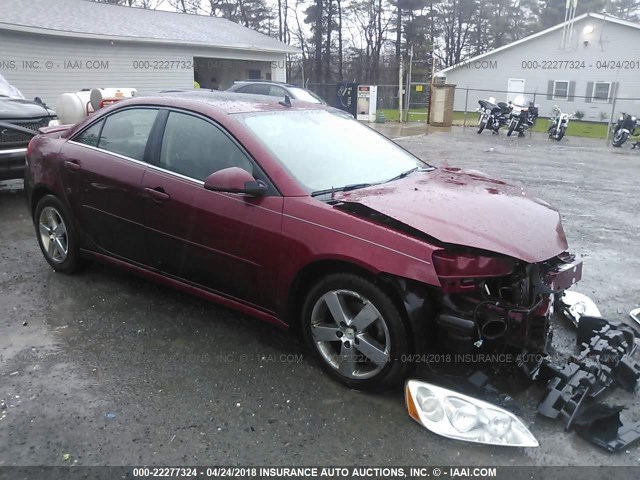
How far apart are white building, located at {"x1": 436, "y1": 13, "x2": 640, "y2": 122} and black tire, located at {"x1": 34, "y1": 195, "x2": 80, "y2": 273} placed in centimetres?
2502

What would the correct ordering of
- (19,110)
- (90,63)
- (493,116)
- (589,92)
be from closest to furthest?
(19,110) < (90,63) < (493,116) < (589,92)

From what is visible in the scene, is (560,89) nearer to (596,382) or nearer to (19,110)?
(19,110)

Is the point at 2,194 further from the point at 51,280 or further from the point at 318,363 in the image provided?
the point at 318,363

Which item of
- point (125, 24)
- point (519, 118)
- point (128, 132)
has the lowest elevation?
point (519, 118)

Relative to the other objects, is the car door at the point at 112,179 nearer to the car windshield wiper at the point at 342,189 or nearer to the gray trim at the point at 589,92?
the car windshield wiper at the point at 342,189

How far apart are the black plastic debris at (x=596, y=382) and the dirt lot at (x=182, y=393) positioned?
0.07m

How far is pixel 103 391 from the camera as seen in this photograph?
3.13 m

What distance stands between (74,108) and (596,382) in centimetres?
1164

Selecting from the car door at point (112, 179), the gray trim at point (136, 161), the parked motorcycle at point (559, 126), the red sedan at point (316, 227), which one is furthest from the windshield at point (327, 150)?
the parked motorcycle at point (559, 126)

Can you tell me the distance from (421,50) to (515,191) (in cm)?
4261

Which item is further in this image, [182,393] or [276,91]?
[276,91]

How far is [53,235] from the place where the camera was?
472 centimetres

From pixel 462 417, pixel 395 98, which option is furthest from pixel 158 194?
pixel 395 98

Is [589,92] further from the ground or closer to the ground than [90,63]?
closer to the ground
